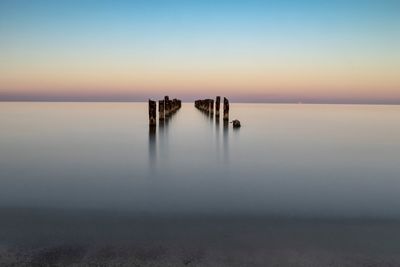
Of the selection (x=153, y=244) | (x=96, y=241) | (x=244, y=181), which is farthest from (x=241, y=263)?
(x=244, y=181)

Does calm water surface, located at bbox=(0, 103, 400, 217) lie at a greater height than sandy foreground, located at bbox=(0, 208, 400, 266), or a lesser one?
lesser

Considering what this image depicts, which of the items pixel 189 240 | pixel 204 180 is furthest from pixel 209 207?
pixel 204 180

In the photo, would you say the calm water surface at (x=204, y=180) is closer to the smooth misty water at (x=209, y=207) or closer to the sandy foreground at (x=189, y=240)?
the smooth misty water at (x=209, y=207)

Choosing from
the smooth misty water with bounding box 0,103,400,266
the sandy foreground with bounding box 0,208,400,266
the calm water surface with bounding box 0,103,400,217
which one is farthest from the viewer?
the calm water surface with bounding box 0,103,400,217

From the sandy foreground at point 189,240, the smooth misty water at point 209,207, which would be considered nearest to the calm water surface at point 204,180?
the smooth misty water at point 209,207

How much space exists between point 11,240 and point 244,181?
4717 millimetres

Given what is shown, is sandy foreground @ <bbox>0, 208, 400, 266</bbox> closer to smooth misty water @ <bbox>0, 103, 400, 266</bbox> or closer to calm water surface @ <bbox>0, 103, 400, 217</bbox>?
smooth misty water @ <bbox>0, 103, 400, 266</bbox>

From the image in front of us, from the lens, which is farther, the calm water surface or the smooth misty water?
the calm water surface

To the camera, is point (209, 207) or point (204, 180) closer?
point (209, 207)

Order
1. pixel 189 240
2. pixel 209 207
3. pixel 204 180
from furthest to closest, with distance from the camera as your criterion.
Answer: pixel 204 180
pixel 209 207
pixel 189 240

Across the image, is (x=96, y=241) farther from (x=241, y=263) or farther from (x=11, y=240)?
(x=241, y=263)

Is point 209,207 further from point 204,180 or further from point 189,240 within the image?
point 204,180

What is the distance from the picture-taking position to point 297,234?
4.27 m

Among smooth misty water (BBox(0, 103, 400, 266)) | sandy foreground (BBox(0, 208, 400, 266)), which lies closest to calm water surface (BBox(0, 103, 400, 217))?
smooth misty water (BBox(0, 103, 400, 266))
